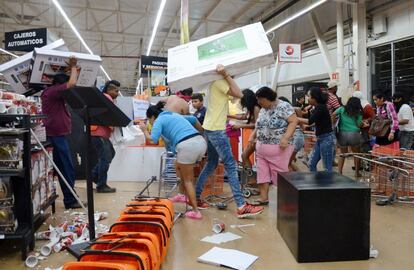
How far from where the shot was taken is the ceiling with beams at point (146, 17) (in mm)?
11461

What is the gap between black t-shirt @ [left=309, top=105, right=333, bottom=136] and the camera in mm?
4660

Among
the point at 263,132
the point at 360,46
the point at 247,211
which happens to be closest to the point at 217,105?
the point at 263,132

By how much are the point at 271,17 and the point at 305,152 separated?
269 inches

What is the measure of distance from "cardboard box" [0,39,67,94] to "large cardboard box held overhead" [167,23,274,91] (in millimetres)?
1272

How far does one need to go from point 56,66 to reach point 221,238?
7.21ft

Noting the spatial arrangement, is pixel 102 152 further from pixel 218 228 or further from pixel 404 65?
pixel 404 65

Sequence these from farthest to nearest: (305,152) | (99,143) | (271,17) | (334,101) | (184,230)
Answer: (271,17), (305,152), (334,101), (99,143), (184,230)

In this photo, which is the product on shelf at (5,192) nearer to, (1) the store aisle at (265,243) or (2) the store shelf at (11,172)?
(2) the store shelf at (11,172)

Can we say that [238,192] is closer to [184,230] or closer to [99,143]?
[184,230]

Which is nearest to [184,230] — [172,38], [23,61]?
[23,61]

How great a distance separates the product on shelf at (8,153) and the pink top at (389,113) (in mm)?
4873

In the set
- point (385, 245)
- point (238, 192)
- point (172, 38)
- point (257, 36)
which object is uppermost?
point (172, 38)

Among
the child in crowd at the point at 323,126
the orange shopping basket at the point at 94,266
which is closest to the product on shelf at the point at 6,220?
the orange shopping basket at the point at 94,266

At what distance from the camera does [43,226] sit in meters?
3.47
